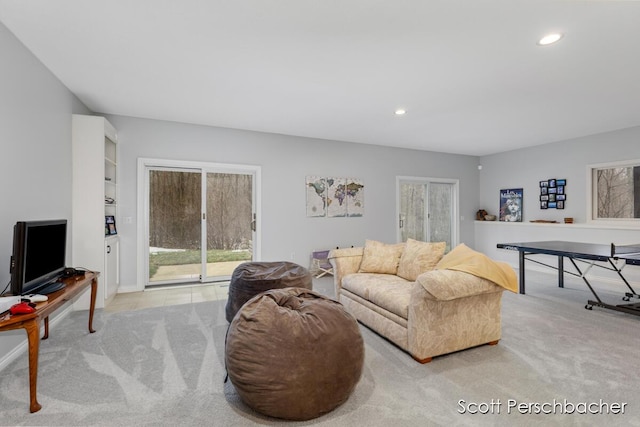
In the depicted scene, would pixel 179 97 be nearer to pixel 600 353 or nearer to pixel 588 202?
pixel 600 353

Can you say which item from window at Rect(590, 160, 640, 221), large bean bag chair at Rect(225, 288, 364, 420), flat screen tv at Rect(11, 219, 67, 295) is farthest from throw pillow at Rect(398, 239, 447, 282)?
window at Rect(590, 160, 640, 221)

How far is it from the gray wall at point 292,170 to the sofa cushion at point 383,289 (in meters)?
2.22

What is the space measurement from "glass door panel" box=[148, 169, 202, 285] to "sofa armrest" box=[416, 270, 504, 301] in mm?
3745

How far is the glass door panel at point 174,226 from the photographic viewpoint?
4.71m

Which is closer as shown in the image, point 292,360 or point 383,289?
point 292,360

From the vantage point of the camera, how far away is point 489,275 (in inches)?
97.4

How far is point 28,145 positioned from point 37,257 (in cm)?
102

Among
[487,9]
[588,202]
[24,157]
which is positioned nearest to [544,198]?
[588,202]

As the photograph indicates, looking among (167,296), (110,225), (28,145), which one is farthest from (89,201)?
(167,296)

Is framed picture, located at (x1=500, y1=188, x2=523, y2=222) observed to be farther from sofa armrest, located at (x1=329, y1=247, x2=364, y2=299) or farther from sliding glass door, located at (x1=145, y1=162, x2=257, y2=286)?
sliding glass door, located at (x1=145, y1=162, x2=257, y2=286)

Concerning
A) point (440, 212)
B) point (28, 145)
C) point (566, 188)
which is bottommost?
point (440, 212)

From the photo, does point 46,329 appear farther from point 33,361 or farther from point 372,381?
point 372,381

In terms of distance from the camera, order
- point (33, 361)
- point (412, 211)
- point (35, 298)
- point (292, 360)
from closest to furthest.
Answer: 1. point (292, 360)
2. point (33, 361)
3. point (35, 298)
4. point (412, 211)

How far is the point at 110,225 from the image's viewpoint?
419cm
